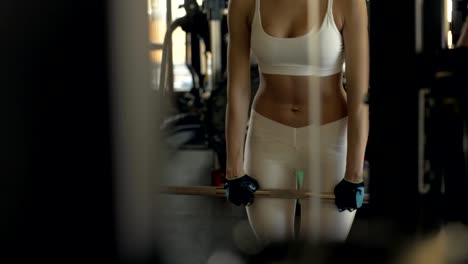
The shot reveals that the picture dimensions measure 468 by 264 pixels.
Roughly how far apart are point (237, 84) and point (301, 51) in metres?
0.23

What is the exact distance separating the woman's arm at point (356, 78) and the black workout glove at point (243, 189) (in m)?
0.32

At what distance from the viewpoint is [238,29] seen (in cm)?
207

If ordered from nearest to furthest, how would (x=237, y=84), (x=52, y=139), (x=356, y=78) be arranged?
(x=356, y=78) < (x=237, y=84) < (x=52, y=139)

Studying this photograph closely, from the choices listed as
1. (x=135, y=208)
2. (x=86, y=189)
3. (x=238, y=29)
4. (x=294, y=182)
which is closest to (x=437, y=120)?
(x=294, y=182)

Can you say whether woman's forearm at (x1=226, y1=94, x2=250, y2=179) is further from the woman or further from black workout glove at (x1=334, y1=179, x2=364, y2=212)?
black workout glove at (x1=334, y1=179, x2=364, y2=212)

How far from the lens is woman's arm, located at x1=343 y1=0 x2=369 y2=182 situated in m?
1.95

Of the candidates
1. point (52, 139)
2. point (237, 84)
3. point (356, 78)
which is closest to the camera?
point (356, 78)

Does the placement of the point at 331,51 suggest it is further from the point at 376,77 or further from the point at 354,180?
the point at 354,180

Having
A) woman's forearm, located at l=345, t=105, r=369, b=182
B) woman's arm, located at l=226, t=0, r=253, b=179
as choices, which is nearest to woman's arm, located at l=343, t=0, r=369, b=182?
woman's forearm, located at l=345, t=105, r=369, b=182

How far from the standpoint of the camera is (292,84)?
2039 millimetres

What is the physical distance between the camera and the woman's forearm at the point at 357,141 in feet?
6.48

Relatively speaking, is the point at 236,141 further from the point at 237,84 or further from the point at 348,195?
the point at 348,195

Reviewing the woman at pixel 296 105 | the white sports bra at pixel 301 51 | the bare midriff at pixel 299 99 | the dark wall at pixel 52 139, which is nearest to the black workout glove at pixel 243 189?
the woman at pixel 296 105

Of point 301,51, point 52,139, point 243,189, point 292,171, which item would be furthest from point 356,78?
point 52,139
